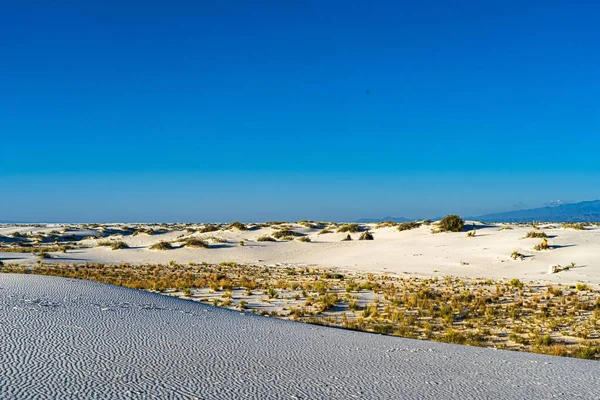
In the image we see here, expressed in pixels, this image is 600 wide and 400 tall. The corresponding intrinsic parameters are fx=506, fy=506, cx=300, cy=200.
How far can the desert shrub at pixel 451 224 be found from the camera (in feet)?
130

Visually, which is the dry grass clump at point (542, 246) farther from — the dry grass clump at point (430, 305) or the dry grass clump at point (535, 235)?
the dry grass clump at point (430, 305)

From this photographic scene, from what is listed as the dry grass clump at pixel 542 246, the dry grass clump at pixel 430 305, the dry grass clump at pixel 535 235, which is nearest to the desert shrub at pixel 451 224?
the dry grass clump at pixel 535 235

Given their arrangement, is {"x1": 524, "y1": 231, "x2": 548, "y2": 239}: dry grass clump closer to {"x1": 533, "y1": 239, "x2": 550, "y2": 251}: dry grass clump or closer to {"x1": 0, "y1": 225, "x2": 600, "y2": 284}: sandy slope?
{"x1": 0, "y1": 225, "x2": 600, "y2": 284}: sandy slope

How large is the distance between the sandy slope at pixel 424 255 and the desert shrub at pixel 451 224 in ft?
4.75

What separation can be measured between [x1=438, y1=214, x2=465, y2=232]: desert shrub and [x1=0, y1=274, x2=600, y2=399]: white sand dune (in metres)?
31.5

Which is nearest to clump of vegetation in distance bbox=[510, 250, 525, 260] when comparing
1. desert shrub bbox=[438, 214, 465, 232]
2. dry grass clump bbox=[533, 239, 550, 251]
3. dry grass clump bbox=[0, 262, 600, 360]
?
dry grass clump bbox=[533, 239, 550, 251]

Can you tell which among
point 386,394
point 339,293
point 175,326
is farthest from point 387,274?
point 386,394

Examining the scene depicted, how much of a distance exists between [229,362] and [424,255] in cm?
2595

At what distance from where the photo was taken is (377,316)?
13.7m

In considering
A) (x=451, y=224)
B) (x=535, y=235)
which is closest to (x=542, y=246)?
(x=535, y=235)

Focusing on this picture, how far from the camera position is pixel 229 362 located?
22.0ft

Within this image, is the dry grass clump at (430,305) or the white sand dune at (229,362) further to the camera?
the dry grass clump at (430,305)

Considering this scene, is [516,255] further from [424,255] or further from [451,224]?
[451,224]

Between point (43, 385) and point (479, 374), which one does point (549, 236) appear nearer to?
point (479, 374)
